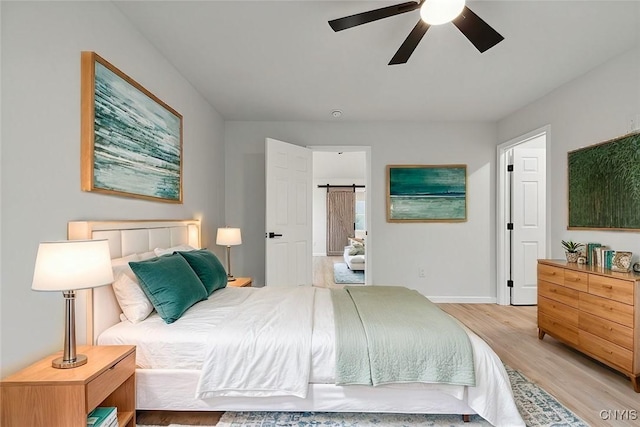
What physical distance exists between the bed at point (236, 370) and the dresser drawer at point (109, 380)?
0.48 ft

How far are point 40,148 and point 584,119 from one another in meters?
4.03

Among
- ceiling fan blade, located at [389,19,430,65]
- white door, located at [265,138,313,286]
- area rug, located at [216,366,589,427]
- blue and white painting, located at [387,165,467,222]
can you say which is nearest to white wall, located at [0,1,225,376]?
area rug, located at [216,366,589,427]

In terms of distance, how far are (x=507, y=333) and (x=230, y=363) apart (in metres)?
2.85

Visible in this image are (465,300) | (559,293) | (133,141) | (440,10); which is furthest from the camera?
(465,300)

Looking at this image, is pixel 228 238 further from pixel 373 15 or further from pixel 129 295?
pixel 373 15

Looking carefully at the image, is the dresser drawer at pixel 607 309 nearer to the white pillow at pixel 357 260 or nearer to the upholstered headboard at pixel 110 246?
the upholstered headboard at pixel 110 246

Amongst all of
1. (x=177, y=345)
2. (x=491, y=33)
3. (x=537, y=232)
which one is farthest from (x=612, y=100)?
(x=177, y=345)

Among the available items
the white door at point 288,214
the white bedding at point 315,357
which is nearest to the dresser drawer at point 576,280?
the white bedding at point 315,357

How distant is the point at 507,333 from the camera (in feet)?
10.5

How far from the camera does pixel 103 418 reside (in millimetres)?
1432

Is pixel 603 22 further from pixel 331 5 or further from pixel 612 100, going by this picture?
pixel 331 5

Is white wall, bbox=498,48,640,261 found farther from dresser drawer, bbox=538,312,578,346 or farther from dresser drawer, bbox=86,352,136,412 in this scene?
dresser drawer, bbox=86,352,136,412

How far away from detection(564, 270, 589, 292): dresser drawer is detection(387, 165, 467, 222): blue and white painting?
1.75 metres

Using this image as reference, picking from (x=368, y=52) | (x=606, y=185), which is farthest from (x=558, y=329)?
(x=368, y=52)
